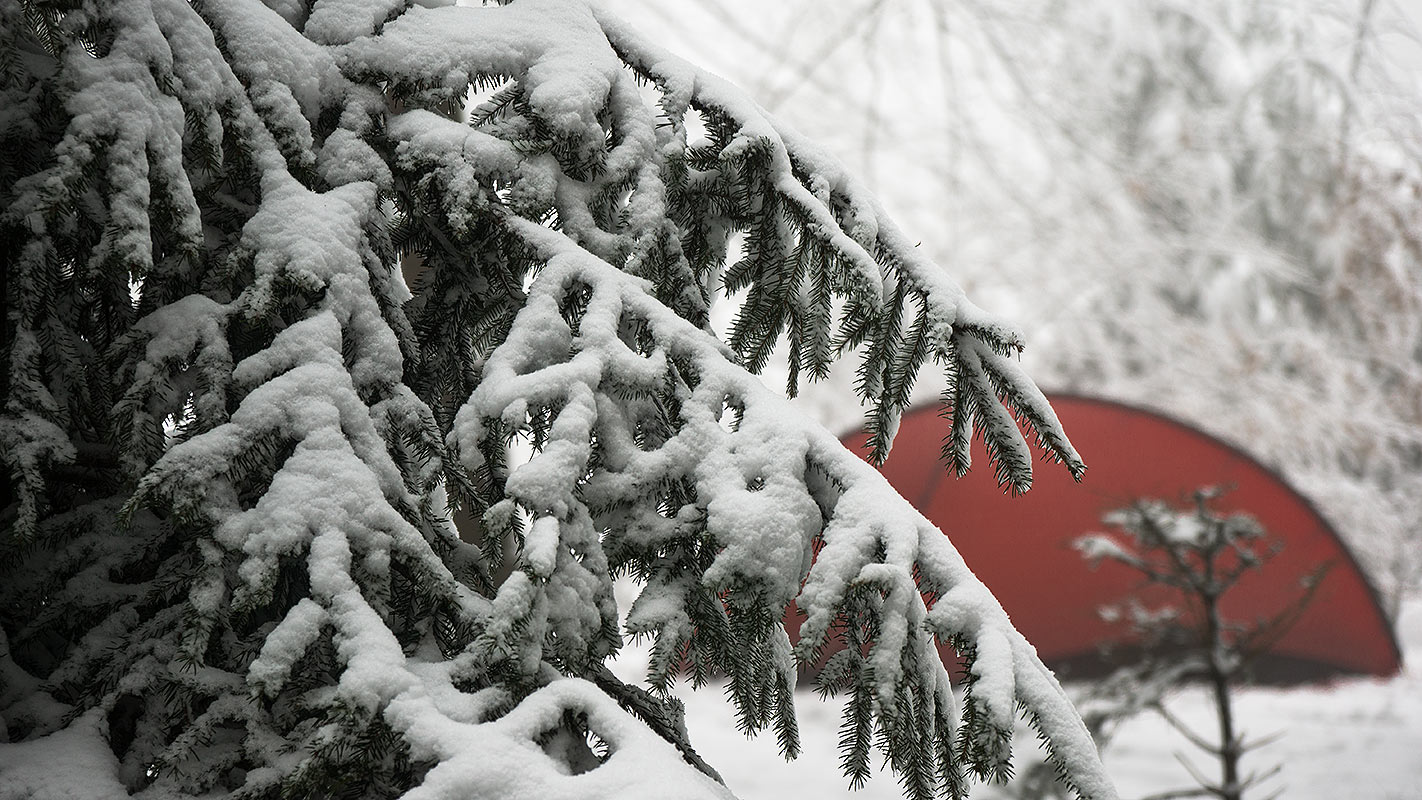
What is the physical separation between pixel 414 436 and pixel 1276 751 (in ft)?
18.4

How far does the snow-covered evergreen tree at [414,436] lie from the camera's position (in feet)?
4.15

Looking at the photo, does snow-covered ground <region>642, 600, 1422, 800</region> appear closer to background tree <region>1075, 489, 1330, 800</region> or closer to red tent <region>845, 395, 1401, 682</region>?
red tent <region>845, 395, 1401, 682</region>

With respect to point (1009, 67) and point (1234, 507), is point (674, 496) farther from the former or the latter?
point (1009, 67)

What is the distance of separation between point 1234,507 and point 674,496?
17.7 ft

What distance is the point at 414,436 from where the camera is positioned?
1.48m

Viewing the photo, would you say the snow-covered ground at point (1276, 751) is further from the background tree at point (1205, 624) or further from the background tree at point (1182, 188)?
the background tree at point (1182, 188)

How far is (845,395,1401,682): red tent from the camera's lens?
5691 millimetres

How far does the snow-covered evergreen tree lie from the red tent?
13.4 feet

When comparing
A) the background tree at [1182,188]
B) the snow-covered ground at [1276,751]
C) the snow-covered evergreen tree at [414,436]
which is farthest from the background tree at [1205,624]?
the background tree at [1182,188]

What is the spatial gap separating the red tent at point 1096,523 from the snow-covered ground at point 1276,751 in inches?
14.4

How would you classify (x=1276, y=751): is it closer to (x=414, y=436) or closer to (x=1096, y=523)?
(x=1096, y=523)

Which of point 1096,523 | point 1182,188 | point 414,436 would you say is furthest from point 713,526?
point 1182,188

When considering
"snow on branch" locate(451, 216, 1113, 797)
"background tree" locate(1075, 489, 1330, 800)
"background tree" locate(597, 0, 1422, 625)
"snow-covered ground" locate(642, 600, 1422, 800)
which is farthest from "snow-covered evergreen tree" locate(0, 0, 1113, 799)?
"background tree" locate(597, 0, 1422, 625)

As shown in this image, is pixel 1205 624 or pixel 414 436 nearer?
pixel 414 436
